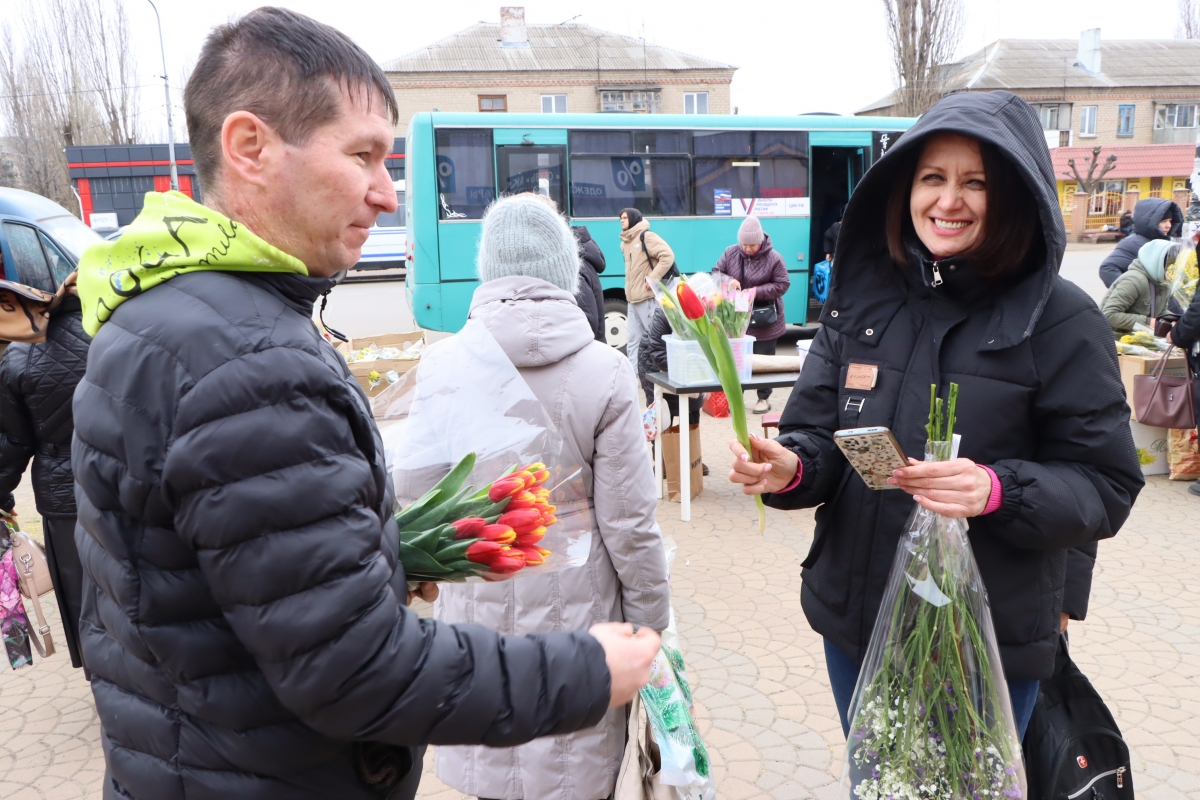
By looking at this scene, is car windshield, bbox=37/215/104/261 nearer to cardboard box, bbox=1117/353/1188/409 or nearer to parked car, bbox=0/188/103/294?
parked car, bbox=0/188/103/294

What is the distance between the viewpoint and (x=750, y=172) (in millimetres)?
12547

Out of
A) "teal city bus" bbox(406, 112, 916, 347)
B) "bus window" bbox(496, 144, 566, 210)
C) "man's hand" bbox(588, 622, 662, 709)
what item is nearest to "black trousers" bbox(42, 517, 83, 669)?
"man's hand" bbox(588, 622, 662, 709)

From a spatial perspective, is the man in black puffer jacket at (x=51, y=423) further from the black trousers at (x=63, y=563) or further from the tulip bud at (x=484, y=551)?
the tulip bud at (x=484, y=551)

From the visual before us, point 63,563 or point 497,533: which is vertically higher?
point 497,533

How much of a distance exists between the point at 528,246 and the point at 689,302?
958 mm

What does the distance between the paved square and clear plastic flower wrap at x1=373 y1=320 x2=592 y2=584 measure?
5.85 ft

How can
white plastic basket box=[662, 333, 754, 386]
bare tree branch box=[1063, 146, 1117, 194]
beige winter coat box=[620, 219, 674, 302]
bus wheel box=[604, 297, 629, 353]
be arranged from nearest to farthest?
1. white plastic basket box=[662, 333, 754, 386]
2. beige winter coat box=[620, 219, 674, 302]
3. bus wheel box=[604, 297, 629, 353]
4. bare tree branch box=[1063, 146, 1117, 194]

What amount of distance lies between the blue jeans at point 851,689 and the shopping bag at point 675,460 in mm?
4018

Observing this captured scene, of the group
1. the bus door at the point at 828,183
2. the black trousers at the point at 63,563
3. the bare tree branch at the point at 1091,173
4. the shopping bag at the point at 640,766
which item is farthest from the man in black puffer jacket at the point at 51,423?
the bare tree branch at the point at 1091,173

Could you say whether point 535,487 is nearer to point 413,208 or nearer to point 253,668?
point 253,668

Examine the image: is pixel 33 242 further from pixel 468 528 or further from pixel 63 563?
pixel 468 528

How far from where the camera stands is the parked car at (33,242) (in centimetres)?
881

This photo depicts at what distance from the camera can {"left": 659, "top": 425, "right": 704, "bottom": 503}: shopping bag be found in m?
6.23

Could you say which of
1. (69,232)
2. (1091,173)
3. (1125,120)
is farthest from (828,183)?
(1125,120)
